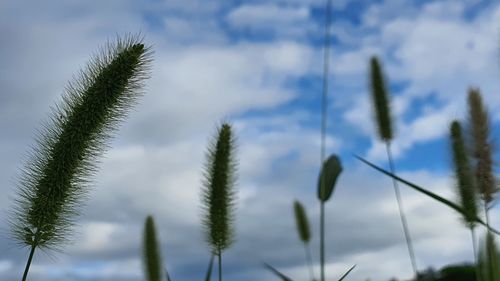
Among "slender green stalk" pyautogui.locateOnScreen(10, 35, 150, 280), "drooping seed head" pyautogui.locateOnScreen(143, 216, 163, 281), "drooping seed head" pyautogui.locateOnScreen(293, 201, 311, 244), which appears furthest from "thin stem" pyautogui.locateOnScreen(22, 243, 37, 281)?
"drooping seed head" pyautogui.locateOnScreen(293, 201, 311, 244)

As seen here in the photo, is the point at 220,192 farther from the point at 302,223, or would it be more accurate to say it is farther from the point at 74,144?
the point at 302,223

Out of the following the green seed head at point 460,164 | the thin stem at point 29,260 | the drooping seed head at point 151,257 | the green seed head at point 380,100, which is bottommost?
the thin stem at point 29,260

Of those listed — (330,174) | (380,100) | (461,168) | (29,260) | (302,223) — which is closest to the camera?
(29,260)

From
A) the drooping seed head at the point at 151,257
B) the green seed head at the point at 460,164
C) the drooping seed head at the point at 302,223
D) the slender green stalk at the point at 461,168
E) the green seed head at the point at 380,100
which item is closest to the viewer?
the slender green stalk at the point at 461,168

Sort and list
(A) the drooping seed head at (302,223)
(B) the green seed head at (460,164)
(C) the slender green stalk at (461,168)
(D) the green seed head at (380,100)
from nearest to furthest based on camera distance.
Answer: (C) the slender green stalk at (461,168) < (B) the green seed head at (460,164) < (D) the green seed head at (380,100) < (A) the drooping seed head at (302,223)

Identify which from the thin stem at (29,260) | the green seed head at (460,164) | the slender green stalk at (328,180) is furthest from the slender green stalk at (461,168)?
the thin stem at (29,260)

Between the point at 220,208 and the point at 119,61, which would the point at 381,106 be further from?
the point at 119,61

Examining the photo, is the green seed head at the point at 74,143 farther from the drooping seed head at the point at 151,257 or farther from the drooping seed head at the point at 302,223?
the drooping seed head at the point at 302,223

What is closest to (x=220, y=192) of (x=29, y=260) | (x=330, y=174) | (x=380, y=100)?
(x=330, y=174)

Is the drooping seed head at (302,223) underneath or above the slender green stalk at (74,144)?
above
